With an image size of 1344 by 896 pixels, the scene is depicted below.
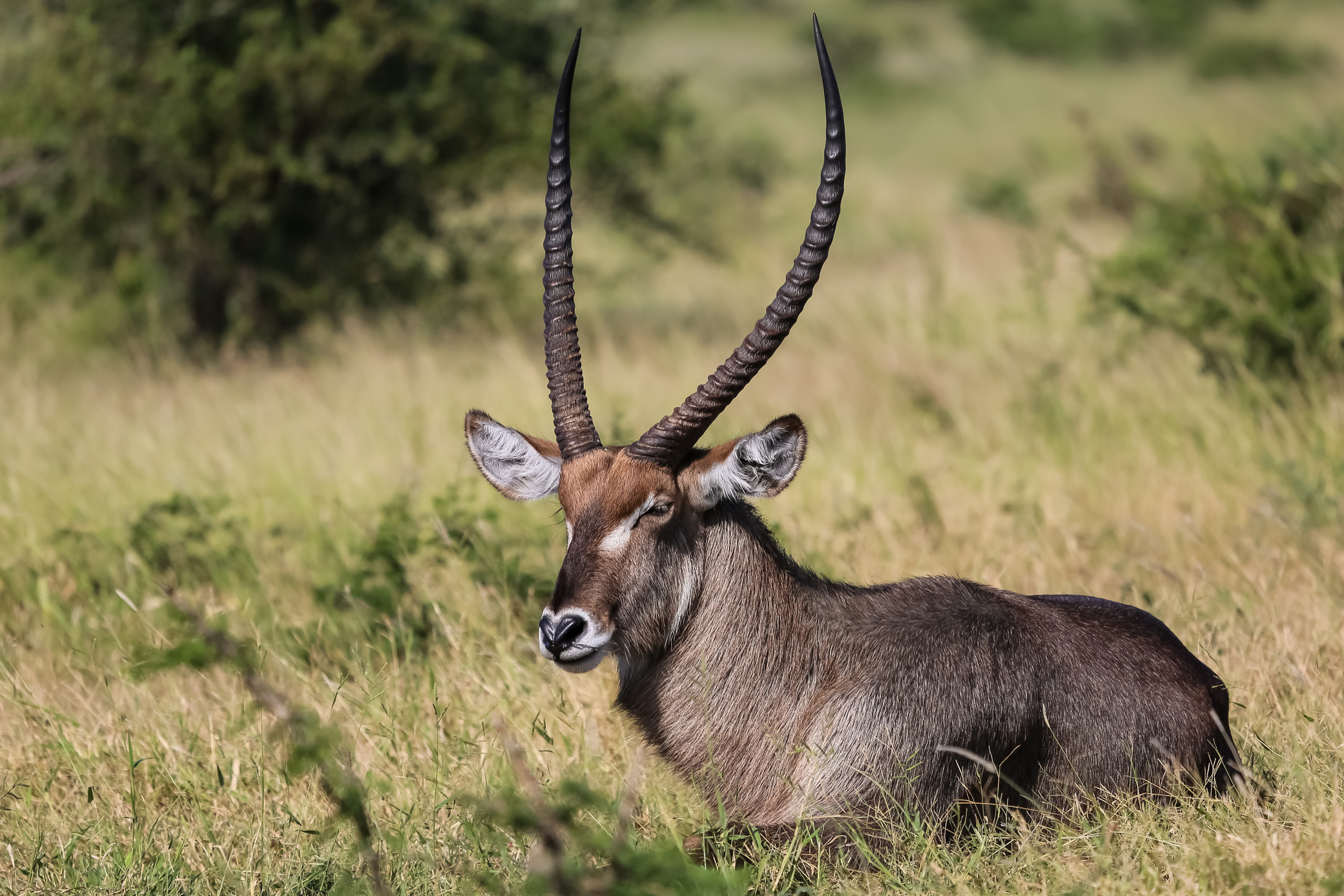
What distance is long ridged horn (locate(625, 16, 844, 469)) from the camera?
3508 millimetres

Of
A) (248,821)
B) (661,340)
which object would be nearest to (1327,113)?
(661,340)

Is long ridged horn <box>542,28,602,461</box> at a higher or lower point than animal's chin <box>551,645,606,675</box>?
higher

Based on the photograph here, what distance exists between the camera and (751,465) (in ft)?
11.8

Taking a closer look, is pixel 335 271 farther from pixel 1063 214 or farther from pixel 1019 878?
pixel 1063 214

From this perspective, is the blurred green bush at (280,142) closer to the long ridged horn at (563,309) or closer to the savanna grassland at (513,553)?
the savanna grassland at (513,553)

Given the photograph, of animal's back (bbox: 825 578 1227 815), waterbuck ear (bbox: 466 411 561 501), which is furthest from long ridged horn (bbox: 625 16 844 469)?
animal's back (bbox: 825 578 1227 815)

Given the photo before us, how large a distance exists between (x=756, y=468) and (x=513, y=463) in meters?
0.74

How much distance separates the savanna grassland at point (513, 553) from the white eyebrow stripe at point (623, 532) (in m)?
0.67

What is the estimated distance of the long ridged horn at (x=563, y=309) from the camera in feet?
12.2

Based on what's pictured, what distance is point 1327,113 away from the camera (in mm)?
9516

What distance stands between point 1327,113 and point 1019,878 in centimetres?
804

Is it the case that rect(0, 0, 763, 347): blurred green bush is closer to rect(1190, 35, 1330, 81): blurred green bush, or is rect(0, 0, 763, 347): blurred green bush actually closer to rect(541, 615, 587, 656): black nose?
rect(541, 615, 587, 656): black nose

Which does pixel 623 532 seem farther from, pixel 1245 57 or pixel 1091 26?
pixel 1091 26

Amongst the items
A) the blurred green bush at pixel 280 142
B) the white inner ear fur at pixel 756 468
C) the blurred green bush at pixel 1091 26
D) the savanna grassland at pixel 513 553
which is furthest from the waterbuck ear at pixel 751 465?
the blurred green bush at pixel 1091 26
